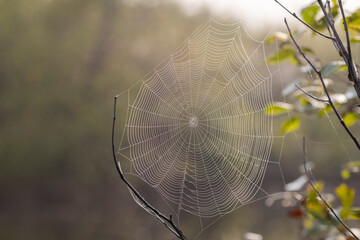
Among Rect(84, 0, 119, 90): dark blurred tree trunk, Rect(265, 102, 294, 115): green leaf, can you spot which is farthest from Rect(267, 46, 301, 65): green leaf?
Rect(84, 0, 119, 90): dark blurred tree trunk

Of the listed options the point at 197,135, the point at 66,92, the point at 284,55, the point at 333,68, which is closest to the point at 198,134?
the point at 197,135

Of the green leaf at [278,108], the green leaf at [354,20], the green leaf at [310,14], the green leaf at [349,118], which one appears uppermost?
the green leaf at [310,14]

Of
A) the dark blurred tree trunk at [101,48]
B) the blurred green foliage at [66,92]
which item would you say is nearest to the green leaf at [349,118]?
the blurred green foliage at [66,92]

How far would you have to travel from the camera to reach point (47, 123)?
1928 cm

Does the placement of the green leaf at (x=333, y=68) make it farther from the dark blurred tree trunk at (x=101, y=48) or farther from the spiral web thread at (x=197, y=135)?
the dark blurred tree trunk at (x=101, y=48)

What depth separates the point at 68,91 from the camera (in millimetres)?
19984

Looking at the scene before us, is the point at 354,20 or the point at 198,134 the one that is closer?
the point at 354,20

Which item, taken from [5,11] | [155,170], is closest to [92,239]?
[155,170]

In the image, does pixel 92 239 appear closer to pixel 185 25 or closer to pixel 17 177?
pixel 17 177

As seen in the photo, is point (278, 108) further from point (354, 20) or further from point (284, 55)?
point (354, 20)

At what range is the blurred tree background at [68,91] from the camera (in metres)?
18.9

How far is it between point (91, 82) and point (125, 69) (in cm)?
144

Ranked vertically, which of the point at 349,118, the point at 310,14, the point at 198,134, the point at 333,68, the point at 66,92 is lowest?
the point at 349,118

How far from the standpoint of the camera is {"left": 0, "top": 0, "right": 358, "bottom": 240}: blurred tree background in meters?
18.9
